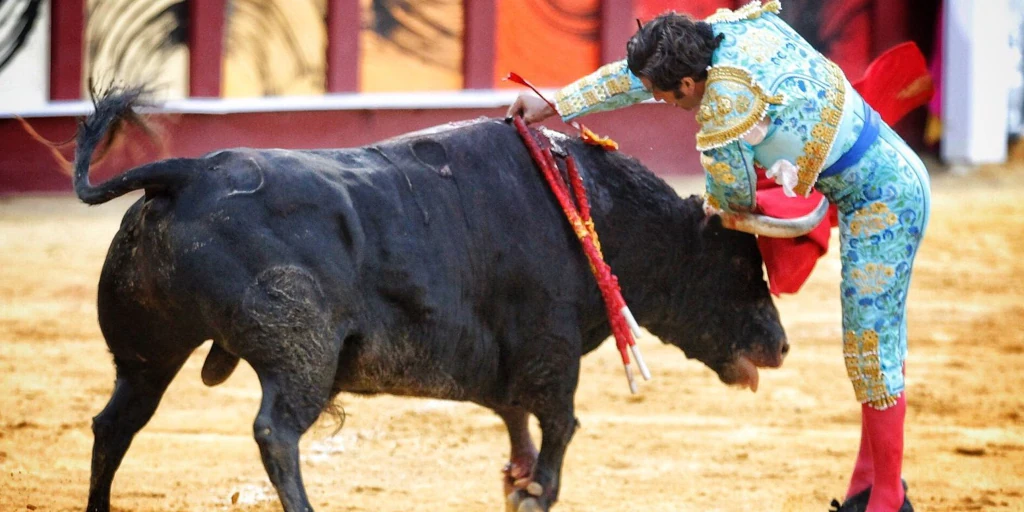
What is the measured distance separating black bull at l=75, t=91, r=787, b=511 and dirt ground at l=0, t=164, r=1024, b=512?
60cm

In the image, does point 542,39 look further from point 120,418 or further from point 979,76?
point 120,418

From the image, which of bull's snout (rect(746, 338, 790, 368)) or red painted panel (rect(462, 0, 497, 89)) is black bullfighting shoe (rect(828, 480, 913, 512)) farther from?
red painted panel (rect(462, 0, 497, 89))

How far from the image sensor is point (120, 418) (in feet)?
10.5

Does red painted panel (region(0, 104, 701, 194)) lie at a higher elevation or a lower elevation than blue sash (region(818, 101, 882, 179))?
lower

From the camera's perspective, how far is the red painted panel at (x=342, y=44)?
9.53 meters

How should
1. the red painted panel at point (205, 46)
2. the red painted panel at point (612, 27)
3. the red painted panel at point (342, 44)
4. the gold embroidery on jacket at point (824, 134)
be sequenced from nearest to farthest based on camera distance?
1. the gold embroidery on jacket at point (824, 134)
2. the red painted panel at point (205, 46)
3. the red painted panel at point (342, 44)
4. the red painted panel at point (612, 27)

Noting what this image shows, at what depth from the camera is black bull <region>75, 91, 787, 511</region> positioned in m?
2.79

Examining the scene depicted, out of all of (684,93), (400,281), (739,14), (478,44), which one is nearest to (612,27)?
(478,44)

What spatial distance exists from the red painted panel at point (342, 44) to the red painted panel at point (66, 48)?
178 cm

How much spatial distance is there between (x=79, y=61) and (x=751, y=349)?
6.76m

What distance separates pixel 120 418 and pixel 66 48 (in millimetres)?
6636

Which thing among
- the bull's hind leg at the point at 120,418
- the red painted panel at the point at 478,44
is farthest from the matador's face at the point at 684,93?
the red painted panel at the point at 478,44

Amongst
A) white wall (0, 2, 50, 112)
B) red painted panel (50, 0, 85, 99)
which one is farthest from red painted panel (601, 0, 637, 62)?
white wall (0, 2, 50, 112)

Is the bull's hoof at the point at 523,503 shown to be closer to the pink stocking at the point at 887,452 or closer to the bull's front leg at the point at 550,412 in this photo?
the bull's front leg at the point at 550,412
